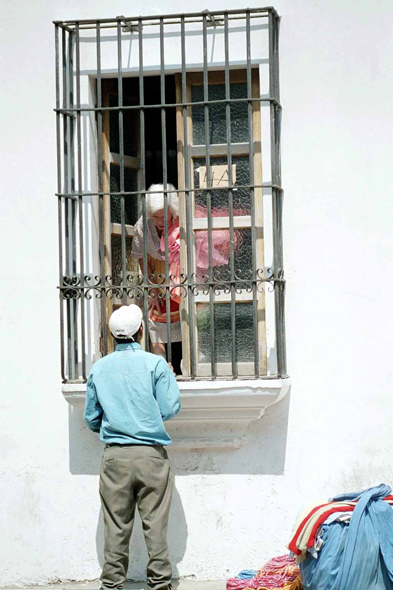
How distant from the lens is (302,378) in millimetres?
5613

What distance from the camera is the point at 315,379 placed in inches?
220

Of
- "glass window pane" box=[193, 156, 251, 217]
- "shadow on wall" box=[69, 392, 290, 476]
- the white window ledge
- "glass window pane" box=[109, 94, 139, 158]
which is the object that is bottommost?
"shadow on wall" box=[69, 392, 290, 476]

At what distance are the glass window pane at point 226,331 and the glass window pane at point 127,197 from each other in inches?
30.2

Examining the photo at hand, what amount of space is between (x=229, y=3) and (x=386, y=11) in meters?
0.91

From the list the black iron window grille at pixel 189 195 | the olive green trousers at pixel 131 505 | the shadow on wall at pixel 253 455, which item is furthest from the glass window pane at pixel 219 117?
the olive green trousers at pixel 131 505

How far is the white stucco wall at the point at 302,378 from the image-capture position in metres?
5.55

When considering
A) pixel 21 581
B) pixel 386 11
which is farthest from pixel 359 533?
pixel 386 11

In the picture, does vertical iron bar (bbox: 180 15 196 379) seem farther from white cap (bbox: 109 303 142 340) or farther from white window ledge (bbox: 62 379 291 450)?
white cap (bbox: 109 303 142 340)

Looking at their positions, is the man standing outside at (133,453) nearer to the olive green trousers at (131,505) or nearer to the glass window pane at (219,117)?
the olive green trousers at (131,505)

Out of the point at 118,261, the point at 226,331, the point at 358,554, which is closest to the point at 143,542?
the point at 226,331

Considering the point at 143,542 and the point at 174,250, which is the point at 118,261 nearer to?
the point at 174,250

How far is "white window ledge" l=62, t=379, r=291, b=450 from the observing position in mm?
5426

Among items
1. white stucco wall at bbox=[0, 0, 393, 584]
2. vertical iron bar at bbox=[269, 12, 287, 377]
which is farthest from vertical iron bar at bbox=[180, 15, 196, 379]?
vertical iron bar at bbox=[269, 12, 287, 377]

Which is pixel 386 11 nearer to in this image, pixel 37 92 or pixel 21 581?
pixel 37 92
